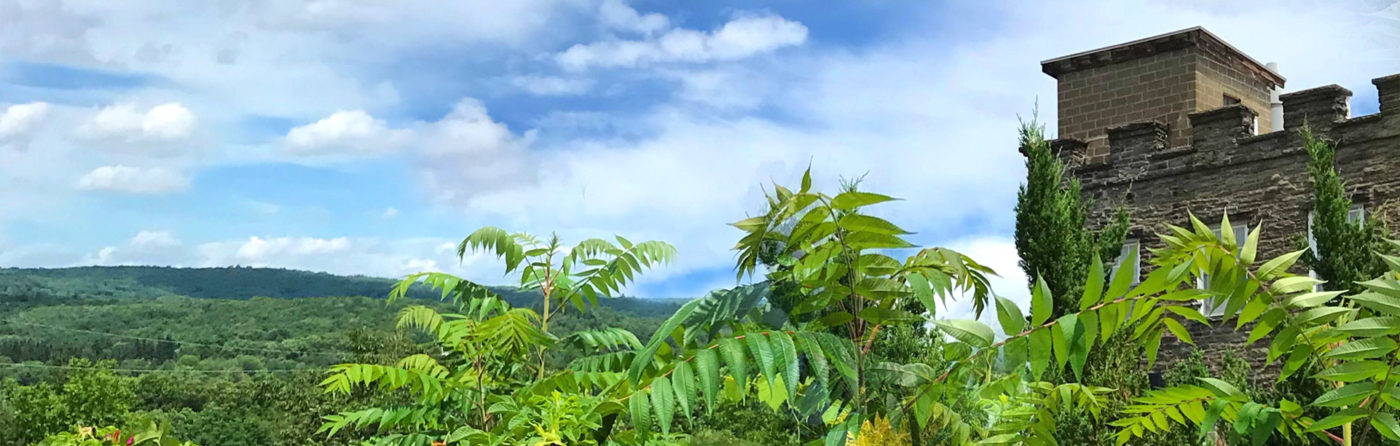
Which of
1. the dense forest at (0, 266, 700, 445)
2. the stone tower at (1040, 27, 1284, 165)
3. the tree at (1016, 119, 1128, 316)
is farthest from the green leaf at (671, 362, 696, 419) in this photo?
the dense forest at (0, 266, 700, 445)

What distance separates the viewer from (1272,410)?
9.55 ft

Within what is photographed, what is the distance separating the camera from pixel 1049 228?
527 inches

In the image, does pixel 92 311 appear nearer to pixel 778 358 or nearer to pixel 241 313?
pixel 241 313

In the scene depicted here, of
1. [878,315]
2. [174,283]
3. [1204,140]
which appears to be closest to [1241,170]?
[1204,140]

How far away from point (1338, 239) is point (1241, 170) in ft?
10.7

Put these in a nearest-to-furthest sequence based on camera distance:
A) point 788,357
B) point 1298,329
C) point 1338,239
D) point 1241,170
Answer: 1. point 788,357
2. point 1298,329
3. point 1338,239
4. point 1241,170

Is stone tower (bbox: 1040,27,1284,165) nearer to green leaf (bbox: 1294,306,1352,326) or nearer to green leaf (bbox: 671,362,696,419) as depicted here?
green leaf (bbox: 1294,306,1352,326)

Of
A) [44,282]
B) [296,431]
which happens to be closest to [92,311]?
[44,282]

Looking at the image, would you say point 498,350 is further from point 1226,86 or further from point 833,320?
point 1226,86

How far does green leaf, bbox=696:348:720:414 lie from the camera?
2061mm

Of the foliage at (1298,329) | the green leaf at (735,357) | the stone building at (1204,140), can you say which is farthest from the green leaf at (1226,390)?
the stone building at (1204,140)

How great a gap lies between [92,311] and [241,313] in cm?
805

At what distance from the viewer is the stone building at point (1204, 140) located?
14.8 meters

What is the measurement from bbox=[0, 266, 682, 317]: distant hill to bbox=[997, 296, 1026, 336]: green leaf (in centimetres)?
4734
